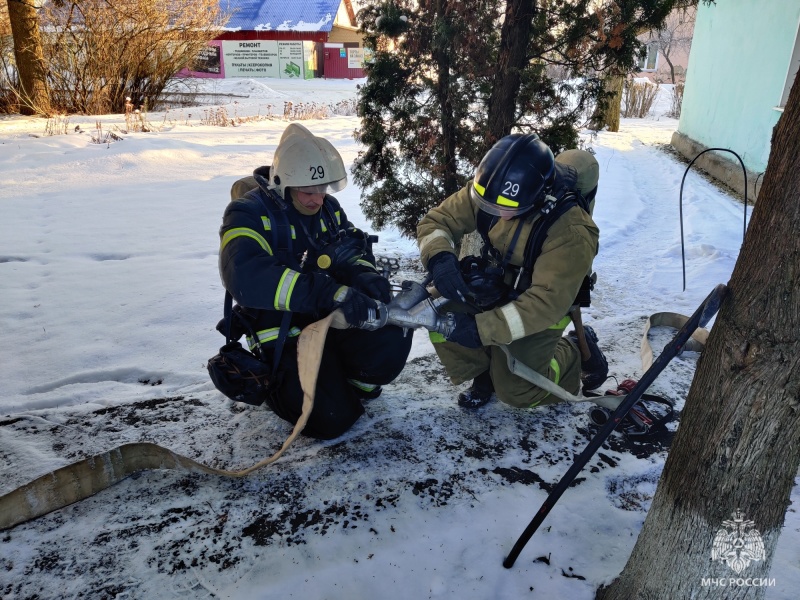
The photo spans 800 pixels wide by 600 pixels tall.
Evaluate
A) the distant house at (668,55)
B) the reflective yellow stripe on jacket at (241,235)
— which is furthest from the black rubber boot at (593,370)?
the distant house at (668,55)

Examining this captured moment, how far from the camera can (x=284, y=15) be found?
29.5m

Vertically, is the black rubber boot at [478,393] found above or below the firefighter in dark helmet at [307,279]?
below

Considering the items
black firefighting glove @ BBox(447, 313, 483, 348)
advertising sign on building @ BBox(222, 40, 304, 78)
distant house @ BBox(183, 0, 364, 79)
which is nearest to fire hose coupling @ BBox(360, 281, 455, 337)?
black firefighting glove @ BBox(447, 313, 483, 348)

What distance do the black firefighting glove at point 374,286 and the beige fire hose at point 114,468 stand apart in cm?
24

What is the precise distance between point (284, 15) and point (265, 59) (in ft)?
10.9

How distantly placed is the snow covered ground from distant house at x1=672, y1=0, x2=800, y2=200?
3.95 meters

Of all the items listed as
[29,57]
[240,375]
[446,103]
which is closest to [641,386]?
[240,375]

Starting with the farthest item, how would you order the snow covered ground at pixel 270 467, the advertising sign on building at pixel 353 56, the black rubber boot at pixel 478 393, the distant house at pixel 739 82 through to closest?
the advertising sign on building at pixel 353 56
the distant house at pixel 739 82
the black rubber boot at pixel 478 393
the snow covered ground at pixel 270 467

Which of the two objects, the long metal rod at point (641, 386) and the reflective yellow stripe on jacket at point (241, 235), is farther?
the reflective yellow stripe on jacket at point (241, 235)

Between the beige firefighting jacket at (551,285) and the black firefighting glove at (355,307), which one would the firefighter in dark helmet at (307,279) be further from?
the beige firefighting jacket at (551,285)

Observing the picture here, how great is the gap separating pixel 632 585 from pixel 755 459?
592 mm

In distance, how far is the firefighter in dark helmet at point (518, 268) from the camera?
256cm

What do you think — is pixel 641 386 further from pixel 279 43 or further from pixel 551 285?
pixel 279 43

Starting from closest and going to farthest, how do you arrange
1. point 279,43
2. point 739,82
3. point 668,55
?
point 739,82 < point 279,43 < point 668,55
